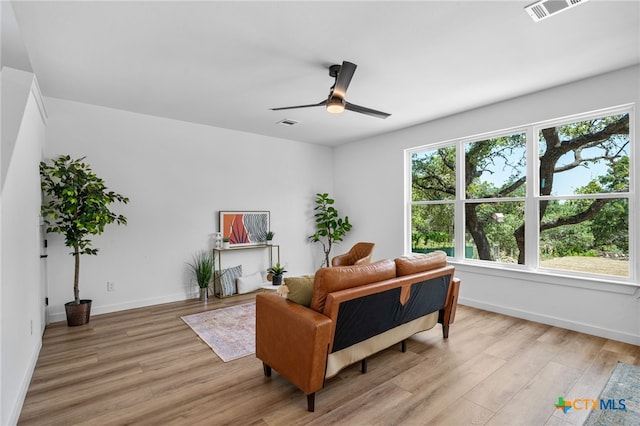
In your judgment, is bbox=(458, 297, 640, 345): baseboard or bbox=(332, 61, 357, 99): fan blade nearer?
bbox=(332, 61, 357, 99): fan blade

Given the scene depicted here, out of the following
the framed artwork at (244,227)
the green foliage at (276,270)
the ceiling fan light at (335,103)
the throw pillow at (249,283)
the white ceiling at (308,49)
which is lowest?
the throw pillow at (249,283)

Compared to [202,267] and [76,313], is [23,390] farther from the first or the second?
[202,267]

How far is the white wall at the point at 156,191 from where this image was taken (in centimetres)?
402

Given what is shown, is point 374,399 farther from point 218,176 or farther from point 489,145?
point 218,176

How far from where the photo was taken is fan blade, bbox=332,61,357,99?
269cm

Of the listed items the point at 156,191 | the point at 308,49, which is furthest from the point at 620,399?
the point at 156,191

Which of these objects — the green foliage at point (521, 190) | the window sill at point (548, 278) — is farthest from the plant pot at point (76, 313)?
the window sill at point (548, 278)

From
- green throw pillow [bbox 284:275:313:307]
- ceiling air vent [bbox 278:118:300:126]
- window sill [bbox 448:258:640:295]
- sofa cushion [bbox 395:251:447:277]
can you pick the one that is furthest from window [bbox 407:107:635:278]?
green throw pillow [bbox 284:275:313:307]

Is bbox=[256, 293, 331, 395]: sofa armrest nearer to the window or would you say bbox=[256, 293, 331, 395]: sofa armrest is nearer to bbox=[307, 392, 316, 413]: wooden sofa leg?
bbox=[307, 392, 316, 413]: wooden sofa leg

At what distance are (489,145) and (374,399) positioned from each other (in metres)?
3.78

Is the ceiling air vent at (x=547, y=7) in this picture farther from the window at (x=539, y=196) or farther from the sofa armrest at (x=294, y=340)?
the sofa armrest at (x=294, y=340)

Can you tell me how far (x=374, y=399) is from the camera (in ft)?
7.30

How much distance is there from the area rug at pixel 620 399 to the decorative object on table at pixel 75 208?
15.8 ft

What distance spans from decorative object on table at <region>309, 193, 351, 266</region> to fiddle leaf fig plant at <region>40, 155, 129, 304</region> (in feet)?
12.0
